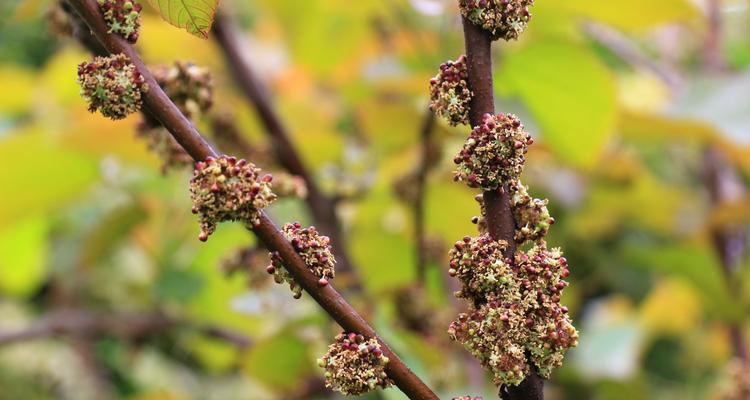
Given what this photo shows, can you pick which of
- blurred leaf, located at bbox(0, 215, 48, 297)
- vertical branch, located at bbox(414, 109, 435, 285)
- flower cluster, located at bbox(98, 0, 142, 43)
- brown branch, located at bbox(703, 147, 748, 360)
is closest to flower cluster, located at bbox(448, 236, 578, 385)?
flower cluster, located at bbox(98, 0, 142, 43)

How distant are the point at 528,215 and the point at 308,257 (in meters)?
0.14

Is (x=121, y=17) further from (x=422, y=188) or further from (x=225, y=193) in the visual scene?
(x=422, y=188)

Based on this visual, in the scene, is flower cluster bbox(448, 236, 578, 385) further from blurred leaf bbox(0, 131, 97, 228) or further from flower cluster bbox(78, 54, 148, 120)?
blurred leaf bbox(0, 131, 97, 228)

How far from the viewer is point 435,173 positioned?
146cm

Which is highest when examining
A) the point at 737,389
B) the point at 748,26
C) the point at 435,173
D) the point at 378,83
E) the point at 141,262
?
the point at 748,26

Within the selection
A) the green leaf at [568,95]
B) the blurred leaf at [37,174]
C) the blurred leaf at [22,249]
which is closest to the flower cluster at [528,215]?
the green leaf at [568,95]

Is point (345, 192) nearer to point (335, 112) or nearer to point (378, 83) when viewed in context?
point (378, 83)

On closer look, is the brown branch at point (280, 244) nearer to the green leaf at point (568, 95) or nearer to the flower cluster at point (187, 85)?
the flower cluster at point (187, 85)

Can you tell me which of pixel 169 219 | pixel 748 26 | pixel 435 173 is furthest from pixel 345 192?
pixel 748 26

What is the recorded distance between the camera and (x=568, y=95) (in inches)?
48.5

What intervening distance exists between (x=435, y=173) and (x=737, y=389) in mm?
550

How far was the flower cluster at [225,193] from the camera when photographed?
1.68 feet

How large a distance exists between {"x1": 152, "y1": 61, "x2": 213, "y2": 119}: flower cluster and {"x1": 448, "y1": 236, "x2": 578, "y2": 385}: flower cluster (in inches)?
12.4

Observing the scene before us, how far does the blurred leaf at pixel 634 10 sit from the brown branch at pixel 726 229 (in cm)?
63
